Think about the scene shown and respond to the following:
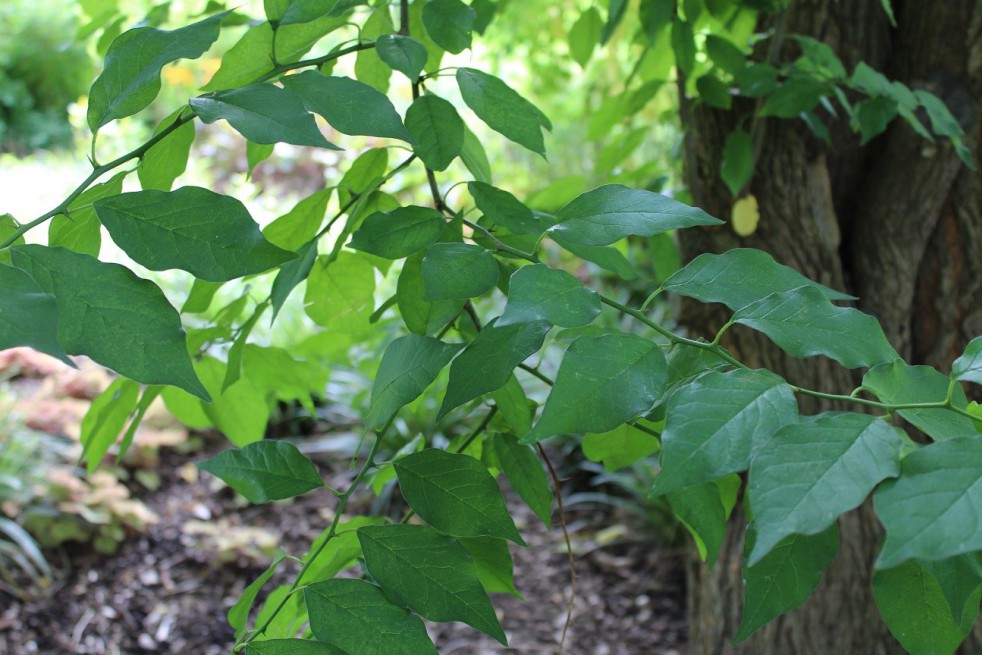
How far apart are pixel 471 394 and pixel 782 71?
0.93 m

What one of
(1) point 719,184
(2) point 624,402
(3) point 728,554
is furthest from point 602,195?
(3) point 728,554

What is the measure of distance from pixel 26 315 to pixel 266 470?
258mm

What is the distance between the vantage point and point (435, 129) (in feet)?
2.18

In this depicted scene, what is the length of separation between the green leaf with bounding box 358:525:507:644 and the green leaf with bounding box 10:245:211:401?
180 mm

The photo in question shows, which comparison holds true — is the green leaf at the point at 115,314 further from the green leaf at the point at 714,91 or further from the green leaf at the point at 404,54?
the green leaf at the point at 714,91

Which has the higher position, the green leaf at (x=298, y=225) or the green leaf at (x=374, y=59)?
the green leaf at (x=374, y=59)

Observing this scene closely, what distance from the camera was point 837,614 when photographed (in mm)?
1474

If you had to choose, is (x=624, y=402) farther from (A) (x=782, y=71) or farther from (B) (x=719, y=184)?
(B) (x=719, y=184)

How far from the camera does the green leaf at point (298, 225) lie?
0.80m

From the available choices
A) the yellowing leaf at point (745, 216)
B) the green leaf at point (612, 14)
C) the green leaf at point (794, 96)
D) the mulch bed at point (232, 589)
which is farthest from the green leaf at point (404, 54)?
the mulch bed at point (232, 589)

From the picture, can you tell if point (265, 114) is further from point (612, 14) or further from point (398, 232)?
point (612, 14)

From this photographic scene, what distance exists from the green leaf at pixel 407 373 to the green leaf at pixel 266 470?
3.6 inches

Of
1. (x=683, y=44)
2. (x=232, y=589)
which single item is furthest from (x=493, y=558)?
(x=232, y=589)

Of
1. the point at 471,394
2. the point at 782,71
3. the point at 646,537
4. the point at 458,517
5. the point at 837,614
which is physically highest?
the point at 782,71
